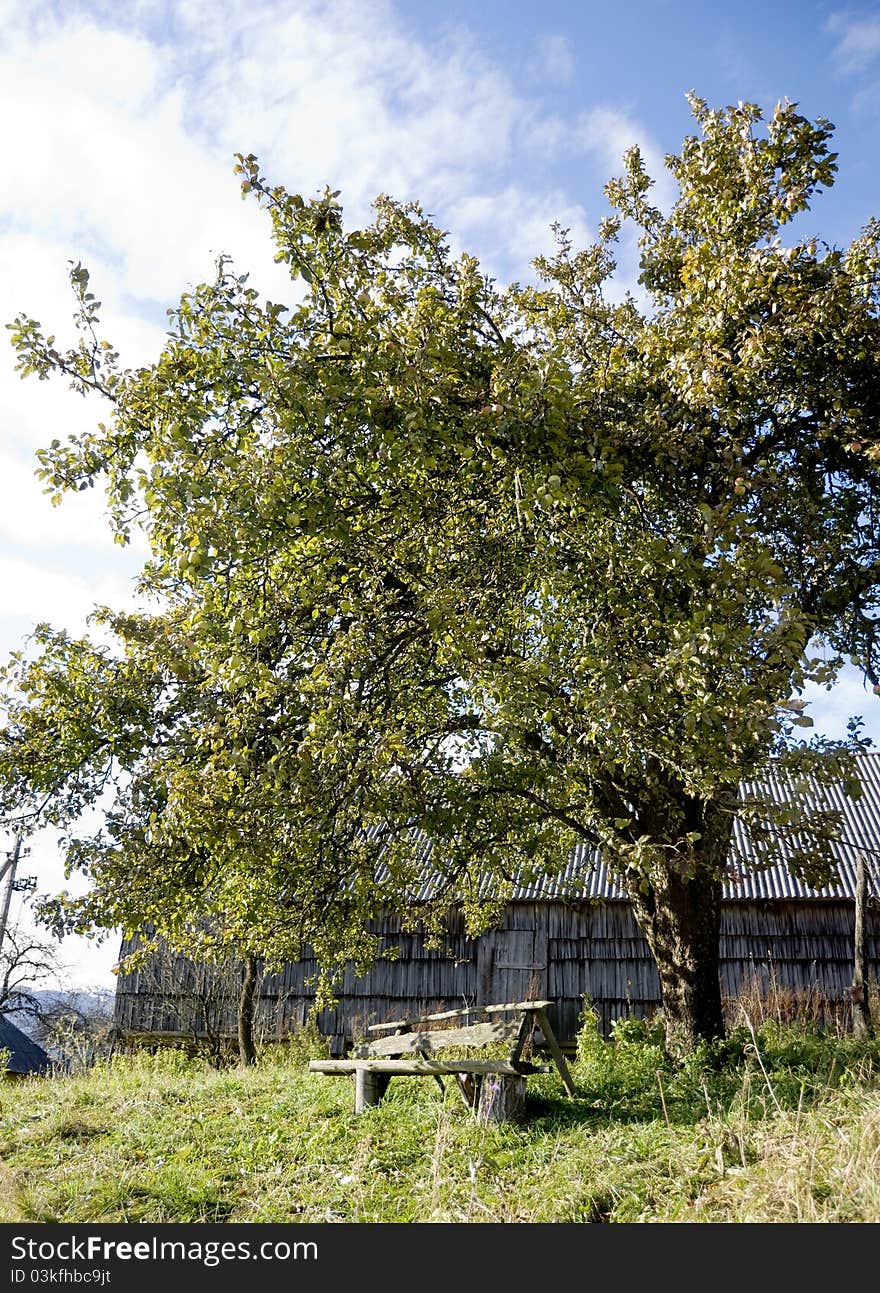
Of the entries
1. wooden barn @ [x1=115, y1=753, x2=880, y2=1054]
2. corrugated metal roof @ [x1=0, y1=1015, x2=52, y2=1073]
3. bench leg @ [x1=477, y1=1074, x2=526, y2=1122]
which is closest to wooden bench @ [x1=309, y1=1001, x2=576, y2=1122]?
bench leg @ [x1=477, y1=1074, x2=526, y2=1122]

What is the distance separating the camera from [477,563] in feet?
25.7

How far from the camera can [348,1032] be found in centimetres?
1991

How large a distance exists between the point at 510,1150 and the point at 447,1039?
1.62 meters

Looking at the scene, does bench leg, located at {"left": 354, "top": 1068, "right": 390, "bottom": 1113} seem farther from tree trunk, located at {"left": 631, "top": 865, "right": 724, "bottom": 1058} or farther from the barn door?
the barn door

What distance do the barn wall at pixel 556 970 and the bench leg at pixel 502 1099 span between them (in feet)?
31.1

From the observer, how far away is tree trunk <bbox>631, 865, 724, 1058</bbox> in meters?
9.59

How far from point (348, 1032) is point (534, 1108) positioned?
40.9ft

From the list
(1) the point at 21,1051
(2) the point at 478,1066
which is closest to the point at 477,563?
(2) the point at 478,1066

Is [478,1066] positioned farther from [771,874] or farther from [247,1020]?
[771,874]

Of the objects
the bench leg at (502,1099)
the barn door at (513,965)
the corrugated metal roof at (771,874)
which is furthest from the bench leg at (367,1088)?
the barn door at (513,965)

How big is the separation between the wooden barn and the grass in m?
7.65

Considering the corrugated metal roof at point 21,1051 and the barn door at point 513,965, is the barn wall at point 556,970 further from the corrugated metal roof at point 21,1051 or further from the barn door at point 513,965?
the corrugated metal roof at point 21,1051

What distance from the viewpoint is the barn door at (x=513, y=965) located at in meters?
19.1
